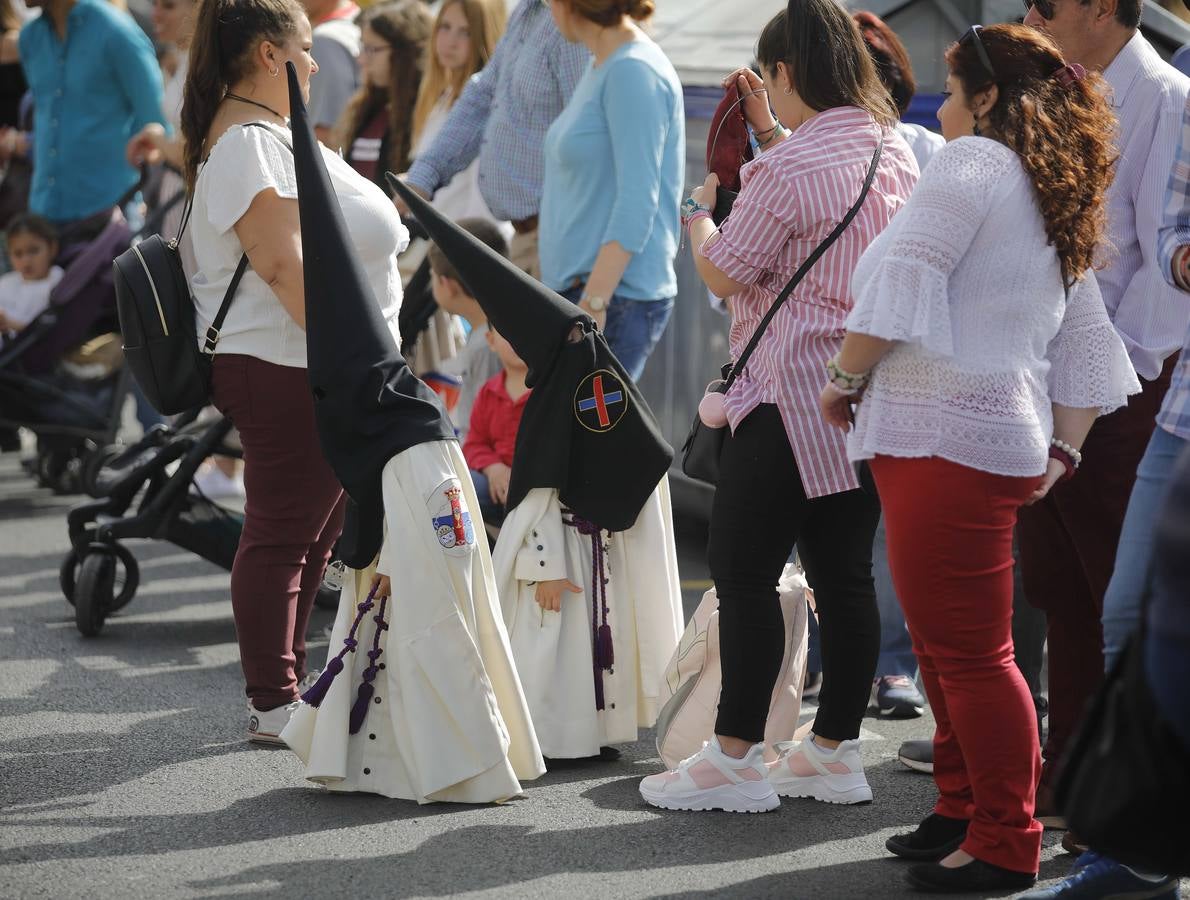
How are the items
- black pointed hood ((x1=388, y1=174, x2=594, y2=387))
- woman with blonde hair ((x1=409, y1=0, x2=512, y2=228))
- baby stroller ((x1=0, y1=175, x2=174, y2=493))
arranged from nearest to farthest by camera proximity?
black pointed hood ((x1=388, y1=174, x2=594, y2=387)) < woman with blonde hair ((x1=409, y1=0, x2=512, y2=228)) < baby stroller ((x1=0, y1=175, x2=174, y2=493))

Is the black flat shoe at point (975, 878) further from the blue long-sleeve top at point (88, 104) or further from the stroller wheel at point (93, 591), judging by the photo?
the blue long-sleeve top at point (88, 104)

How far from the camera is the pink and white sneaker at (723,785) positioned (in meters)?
3.87

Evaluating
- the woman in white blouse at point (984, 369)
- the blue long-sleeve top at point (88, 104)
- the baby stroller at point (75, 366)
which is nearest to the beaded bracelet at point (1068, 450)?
the woman in white blouse at point (984, 369)

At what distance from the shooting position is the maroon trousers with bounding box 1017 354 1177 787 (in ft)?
12.2

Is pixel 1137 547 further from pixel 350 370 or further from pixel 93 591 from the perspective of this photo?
pixel 93 591

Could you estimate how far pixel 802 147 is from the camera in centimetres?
363

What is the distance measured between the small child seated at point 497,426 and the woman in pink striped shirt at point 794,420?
1.32m

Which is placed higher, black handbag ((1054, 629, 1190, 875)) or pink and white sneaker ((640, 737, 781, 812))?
black handbag ((1054, 629, 1190, 875))

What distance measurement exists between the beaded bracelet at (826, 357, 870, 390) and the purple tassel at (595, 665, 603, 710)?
134 cm

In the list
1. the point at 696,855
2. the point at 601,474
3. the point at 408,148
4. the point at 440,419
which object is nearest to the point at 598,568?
the point at 601,474

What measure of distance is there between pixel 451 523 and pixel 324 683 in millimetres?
492

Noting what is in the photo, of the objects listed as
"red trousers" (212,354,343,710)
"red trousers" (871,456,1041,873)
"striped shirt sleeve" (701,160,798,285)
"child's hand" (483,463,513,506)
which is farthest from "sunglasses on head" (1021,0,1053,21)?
"child's hand" (483,463,513,506)

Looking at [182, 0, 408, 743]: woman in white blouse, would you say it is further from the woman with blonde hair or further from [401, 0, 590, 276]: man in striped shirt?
the woman with blonde hair

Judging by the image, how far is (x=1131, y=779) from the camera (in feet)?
6.84
